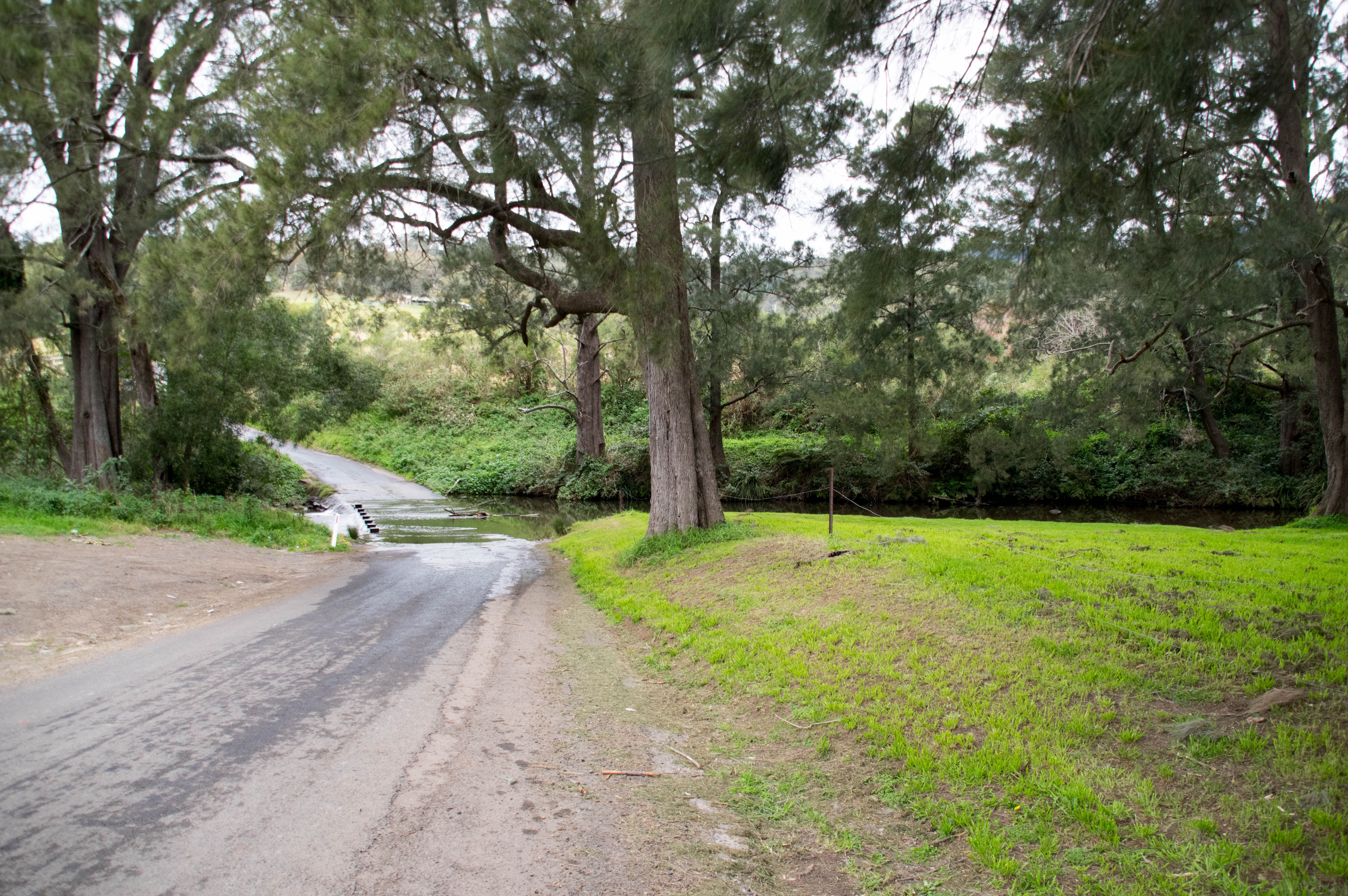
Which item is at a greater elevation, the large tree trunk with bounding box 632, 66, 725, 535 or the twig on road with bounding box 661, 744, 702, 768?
the large tree trunk with bounding box 632, 66, 725, 535

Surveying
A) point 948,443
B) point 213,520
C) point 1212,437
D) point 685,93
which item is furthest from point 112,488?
point 1212,437

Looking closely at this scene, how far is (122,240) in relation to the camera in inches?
591

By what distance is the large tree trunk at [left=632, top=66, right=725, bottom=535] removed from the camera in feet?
31.1

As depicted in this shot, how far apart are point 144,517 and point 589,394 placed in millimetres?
16637

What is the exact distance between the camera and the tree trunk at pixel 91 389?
49.5 ft

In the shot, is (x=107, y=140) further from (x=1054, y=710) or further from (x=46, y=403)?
(x=1054, y=710)

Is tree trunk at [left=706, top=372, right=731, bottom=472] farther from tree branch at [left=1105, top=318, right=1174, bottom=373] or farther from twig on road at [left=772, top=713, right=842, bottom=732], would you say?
twig on road at [left=772, top=713, right=842, bottom=732]

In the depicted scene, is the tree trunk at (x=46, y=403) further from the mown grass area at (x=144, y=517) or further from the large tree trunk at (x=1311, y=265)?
the large tree trunk at (x=1311, y=265)

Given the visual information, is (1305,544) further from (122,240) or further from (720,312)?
(122,240)

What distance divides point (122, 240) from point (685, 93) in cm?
1462

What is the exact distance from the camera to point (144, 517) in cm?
1303

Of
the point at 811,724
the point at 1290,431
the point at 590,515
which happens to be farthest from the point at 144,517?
the point at 1290,431

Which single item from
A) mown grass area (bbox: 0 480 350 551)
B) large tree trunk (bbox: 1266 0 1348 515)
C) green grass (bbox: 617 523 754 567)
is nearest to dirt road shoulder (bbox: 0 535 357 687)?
mown grass area (bbox: 0 480 350 551)

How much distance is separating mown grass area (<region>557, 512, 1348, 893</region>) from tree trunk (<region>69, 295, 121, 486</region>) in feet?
47.1
